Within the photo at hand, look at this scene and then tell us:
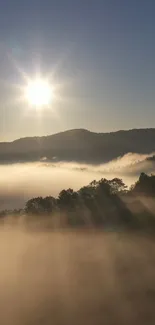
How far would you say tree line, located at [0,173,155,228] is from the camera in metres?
80.3

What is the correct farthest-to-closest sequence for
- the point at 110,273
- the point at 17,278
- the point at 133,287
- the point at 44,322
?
1. the point at 17,278
2. the point at 110,273
3. the point at 133,287
4. the point at 44,322

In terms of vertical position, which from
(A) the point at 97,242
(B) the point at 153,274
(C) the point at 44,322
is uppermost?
(A) the point at 97,242

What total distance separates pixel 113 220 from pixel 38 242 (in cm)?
1472

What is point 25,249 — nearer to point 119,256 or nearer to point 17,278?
point 17,278

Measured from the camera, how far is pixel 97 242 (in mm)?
69938

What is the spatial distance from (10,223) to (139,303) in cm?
7527

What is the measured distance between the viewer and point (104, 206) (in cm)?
9306

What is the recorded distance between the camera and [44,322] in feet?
146

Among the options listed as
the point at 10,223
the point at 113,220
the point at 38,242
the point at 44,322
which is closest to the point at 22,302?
the point at 44,322

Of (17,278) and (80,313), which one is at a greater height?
(17,278)

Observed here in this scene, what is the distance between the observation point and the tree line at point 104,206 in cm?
8031

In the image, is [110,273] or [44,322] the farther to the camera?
[110,273]

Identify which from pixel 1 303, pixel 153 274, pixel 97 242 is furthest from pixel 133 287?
pixel 97 242

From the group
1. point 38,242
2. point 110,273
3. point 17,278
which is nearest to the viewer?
point 110,273
